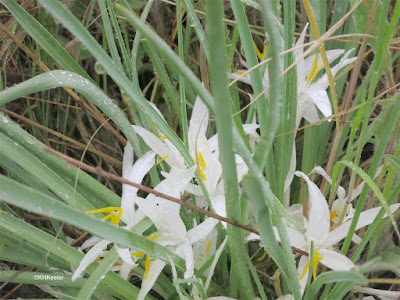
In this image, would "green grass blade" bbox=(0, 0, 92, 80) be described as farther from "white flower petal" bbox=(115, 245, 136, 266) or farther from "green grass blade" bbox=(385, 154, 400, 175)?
"green grass blade" bbox=(385, 154, 400, 175)

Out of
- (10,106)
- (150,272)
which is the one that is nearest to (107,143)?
(10,106)

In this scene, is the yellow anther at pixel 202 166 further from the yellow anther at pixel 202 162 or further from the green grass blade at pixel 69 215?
the green grass blade at pixel 69 215

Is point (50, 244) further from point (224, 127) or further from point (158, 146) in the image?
point (224, 127)

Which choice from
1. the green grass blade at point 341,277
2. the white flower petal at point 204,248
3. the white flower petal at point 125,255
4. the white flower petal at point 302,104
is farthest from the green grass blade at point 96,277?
the white flower petal at point 302,104

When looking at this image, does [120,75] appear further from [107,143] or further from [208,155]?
[107,143]

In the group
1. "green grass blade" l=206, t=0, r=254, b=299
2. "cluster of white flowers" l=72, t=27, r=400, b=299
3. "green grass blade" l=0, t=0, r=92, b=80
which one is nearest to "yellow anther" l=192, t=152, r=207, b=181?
Answer: "cluster of white flowers" l=72, t=27, r=400, b=299

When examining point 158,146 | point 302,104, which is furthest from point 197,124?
point 302,104
